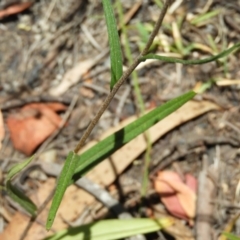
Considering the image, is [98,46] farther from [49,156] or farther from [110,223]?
[110,223]

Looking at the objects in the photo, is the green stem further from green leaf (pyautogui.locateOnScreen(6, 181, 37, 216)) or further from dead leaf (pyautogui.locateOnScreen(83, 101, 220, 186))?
green leaf (pyautogui.locateOnScreen(6, 181, 37, 216))

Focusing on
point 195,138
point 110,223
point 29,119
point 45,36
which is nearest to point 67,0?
point 45,36

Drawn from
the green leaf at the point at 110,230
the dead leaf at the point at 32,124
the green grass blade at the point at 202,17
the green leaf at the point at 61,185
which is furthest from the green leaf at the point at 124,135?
the green grass blade at the point at 202,17

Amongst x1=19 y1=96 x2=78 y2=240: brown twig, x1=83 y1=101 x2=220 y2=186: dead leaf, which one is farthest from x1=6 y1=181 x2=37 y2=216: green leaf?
x1=83 y1=101 x2=220 y2=186: dead leaf

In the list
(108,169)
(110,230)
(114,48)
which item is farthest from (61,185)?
(108,169)

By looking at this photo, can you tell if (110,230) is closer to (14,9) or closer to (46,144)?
(46,144)

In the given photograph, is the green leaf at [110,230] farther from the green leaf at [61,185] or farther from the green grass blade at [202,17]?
the green grass blade at [202,17]

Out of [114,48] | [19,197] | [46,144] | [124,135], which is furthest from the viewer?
[46,144]
